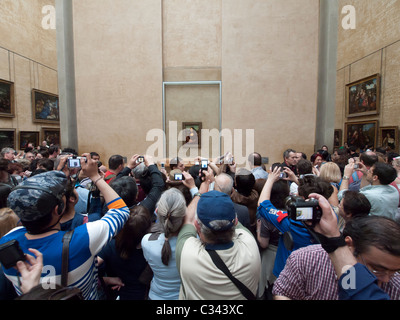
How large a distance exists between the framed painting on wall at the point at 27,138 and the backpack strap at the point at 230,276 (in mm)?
15484

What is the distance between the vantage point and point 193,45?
9047 mm

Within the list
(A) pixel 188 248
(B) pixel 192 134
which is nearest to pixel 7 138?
(B) pixel 192 134

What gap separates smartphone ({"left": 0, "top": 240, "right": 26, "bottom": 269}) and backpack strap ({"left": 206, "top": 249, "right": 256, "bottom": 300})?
1057mm

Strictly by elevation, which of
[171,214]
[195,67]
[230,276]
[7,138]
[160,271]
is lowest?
[160,271]


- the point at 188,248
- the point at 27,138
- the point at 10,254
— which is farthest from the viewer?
the point at 27,138

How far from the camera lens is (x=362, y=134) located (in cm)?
1402

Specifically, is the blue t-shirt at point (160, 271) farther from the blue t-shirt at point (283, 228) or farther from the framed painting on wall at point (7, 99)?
the framed painting on wall at point (7, 99)

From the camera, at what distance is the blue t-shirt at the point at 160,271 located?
6.33 feet

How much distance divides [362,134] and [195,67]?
11.1m

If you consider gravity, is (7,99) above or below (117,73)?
below

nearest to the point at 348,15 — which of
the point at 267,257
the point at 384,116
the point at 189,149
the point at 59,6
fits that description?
the point at 384,116

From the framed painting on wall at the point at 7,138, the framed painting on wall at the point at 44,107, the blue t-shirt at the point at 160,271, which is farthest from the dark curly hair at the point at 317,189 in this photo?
the framed painting on wall at the point at 44,107

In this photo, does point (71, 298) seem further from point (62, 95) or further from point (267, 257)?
point (62, 95)

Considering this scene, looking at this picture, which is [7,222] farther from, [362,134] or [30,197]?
[362,134]
